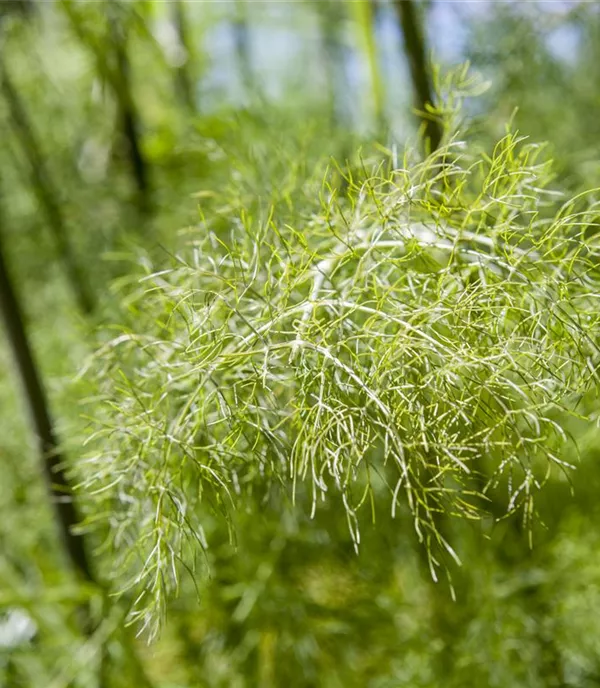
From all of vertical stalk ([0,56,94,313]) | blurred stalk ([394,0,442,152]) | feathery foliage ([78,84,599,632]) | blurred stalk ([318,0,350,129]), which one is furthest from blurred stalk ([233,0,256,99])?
feathery foliage ([78,84,599,632])

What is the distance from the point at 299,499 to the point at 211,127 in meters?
0.42

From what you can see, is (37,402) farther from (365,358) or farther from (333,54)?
(333,54)

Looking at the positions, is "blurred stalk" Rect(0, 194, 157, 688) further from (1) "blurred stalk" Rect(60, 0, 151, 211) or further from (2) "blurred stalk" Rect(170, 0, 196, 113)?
(2) "blurred stalk" Rect(170, 0, 196, 113)

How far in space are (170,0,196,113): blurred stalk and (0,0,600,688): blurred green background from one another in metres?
0.02

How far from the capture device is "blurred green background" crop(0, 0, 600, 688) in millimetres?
817

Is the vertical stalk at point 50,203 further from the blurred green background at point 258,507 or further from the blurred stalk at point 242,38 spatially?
the blurred stalk at point 242,38

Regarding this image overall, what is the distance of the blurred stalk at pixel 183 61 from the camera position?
127cm

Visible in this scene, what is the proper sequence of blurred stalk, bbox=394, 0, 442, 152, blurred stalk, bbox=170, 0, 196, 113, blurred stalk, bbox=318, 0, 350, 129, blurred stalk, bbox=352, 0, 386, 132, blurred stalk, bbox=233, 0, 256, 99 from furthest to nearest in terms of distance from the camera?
1. blurred stalk, bbox=318, 0, 350, 129
2. blurred stalk, bbox=233, 0, 256, 99
3. blurred stalk, bbox=170, 0, 196, 113
4. blurred stalk, bbox=352, 0, 386, 132
5. blurred stalk, bbox=394, 0, 442, 152

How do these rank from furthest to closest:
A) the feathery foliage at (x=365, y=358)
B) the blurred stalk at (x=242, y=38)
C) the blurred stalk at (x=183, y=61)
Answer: the blurred stalk at (x=242, y=38)
the blurred stalk at (x=183, y=61)
the feathery foliage at (x=365, y=358)

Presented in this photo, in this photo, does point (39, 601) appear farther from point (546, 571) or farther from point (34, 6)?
point (34, 6)

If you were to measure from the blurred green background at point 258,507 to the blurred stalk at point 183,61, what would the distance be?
16 millimetres

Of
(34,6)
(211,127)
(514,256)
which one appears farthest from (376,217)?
(34,6)

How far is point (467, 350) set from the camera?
446 mm

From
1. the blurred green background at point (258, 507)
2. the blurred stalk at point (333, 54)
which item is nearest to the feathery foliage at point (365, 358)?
the blurred green background at point (258, 507)
